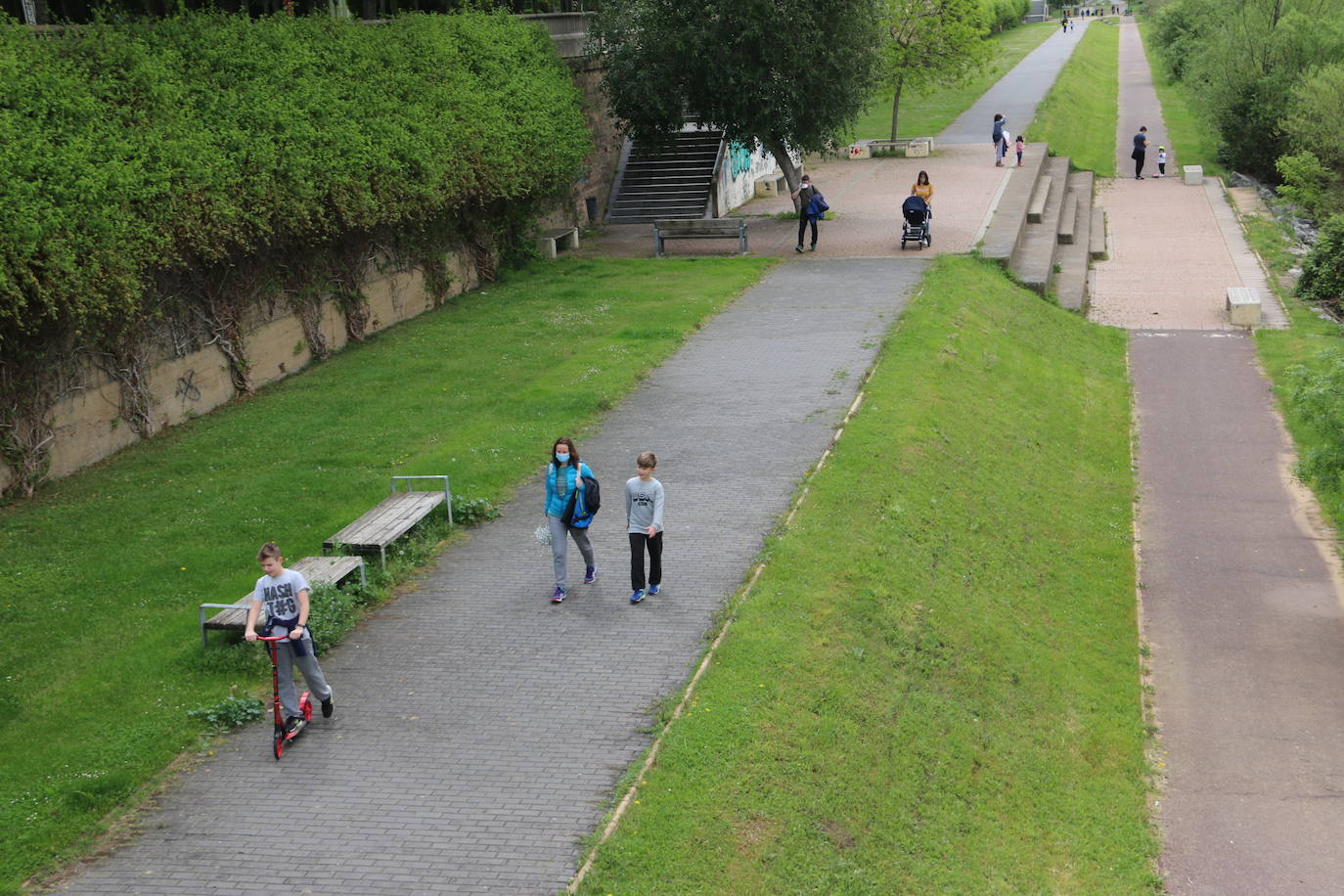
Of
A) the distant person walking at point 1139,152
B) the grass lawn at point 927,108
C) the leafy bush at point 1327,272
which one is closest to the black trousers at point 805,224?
the leafy bush at point 1327,272

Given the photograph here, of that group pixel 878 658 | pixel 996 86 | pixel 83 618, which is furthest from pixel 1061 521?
pixel 996 86

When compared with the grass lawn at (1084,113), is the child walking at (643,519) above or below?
below

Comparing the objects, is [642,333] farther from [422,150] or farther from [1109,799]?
[1109,799]

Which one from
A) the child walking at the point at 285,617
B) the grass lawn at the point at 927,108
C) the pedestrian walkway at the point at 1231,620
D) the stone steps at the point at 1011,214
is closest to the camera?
the child walking at the point at 285,617

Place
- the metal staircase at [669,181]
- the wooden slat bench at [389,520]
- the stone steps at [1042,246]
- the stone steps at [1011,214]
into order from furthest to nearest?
1. the metal staircase at [669,181]
2. the stone steps at [1011,214]
3. the stone steps at [1042,246]
4. the wooden slat bench at [389,520]

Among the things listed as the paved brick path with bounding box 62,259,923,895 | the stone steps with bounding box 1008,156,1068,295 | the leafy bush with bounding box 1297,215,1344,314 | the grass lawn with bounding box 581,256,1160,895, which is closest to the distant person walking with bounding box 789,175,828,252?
the stone steps with bounding box 1008,156,1068,295

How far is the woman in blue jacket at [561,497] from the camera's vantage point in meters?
10.6

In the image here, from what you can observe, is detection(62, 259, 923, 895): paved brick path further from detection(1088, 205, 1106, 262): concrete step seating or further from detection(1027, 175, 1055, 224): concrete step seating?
detection(1088, 205, 1106, 262): concrete step seating

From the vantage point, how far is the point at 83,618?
10859 mm

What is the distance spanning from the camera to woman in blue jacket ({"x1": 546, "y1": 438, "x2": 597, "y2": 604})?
34.8 feet

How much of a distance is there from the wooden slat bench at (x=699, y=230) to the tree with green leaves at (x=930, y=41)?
54.9 ft

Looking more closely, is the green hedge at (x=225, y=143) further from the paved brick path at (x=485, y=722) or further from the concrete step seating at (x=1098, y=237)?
the concrete step seating at (x=1098, y=237)

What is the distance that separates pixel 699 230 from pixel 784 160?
3.89m

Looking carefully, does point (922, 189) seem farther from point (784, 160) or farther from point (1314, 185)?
point (1314, 185)
